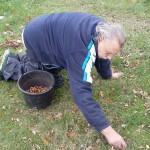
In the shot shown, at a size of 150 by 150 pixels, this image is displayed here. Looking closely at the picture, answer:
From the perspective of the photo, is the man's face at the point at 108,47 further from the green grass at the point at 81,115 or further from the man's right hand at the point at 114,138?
the green grass at the point at 81,115

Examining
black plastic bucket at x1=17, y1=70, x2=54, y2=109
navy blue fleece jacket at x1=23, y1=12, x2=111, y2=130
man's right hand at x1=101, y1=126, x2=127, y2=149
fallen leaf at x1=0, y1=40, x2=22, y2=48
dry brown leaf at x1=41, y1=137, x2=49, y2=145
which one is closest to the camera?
navy blue fleece jacket at x1=23, y1=12, x2=111, y2=130

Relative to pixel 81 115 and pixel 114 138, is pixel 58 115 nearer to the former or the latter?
pixel 81 115

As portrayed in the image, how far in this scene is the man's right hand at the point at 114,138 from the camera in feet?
11.0

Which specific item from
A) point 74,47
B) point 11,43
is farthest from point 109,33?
point 11,43

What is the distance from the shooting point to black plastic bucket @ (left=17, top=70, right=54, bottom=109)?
3753 mm

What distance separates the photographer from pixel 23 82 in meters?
3.98

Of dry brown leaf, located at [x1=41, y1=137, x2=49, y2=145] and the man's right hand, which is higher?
the man's right hand

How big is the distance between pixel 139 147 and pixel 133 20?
305 centimetres

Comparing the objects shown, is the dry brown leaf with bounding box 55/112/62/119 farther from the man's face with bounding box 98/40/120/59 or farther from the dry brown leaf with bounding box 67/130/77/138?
the man's face with bounding box 98/40/120/59

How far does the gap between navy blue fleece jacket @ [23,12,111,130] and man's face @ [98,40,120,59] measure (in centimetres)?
9

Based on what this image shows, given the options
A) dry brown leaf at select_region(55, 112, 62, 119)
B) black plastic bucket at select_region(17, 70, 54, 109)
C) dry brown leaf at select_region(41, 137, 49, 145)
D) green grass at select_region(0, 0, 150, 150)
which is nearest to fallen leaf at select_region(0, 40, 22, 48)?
green grass at select_region(0, 0, 150, 150)

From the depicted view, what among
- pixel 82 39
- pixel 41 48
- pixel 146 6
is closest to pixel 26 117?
pixel 41 48

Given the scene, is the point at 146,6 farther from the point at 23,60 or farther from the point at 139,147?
the point at 139,147

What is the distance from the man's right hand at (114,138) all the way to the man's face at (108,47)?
839 mm
